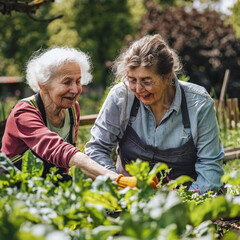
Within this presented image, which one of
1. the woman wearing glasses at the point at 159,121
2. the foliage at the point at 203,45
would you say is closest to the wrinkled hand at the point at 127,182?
the woman wearing glasses at the point at 159,121

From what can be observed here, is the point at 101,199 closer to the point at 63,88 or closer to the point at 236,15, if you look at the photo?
the point at 63,88

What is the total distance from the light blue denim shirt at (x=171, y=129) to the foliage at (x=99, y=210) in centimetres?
148

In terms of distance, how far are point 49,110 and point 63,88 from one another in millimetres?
183

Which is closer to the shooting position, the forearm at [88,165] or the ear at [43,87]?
the forearm at [88,165]

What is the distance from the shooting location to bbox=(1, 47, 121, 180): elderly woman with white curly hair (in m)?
1.91

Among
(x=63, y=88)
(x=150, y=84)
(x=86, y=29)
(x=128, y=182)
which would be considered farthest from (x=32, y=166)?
(x=86, y=29)

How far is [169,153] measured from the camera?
256 cm

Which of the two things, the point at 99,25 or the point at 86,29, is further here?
the point at 99,25

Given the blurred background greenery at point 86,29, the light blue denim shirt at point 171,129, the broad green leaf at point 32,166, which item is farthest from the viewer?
the blurred background greenery at point 86,29

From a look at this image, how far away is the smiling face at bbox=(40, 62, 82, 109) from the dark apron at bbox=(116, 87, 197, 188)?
1.59ft

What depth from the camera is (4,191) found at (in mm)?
990

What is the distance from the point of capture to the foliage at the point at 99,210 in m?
0.65

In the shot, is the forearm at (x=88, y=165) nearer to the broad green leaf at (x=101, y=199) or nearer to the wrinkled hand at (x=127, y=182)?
the wrinkled hand at (x=127, y=182)

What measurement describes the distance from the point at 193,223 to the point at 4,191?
1.64 feet
